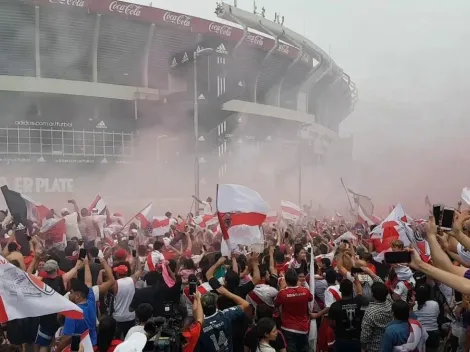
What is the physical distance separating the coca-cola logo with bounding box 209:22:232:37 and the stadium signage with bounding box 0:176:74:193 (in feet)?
35.6

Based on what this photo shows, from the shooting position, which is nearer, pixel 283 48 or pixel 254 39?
pixel 254 39

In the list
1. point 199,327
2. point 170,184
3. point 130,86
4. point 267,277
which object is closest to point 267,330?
point 199,327

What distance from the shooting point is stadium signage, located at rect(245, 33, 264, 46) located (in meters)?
30.8

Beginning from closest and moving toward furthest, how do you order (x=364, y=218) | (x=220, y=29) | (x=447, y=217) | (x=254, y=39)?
1. (x=447, y=217)
2. (x=364, y=218)
3. (x=220, y=29)
4. (x=254, y=39)

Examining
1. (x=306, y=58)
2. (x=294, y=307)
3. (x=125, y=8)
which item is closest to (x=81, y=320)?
(x=294, y=307)

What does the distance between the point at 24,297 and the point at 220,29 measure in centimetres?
2751

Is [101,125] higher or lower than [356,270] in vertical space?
higher

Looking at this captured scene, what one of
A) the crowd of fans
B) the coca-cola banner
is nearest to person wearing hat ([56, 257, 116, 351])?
the crowd of fans

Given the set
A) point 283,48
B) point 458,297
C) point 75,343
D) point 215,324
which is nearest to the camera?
point 215,324

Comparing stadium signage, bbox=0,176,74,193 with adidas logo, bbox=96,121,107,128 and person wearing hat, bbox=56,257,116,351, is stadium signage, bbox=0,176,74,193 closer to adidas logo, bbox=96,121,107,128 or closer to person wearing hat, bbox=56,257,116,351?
adidas logo, bbox=96,121,107,128

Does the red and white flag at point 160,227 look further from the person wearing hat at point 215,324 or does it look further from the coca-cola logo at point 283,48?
the coca-cola logo at point 283,48

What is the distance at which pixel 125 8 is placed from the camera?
26.2 metres

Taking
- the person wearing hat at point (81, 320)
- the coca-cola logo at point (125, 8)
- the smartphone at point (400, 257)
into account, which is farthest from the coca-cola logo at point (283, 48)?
the smartphone at point (400, 257)

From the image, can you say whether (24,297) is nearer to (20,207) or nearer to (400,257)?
(400,257)
